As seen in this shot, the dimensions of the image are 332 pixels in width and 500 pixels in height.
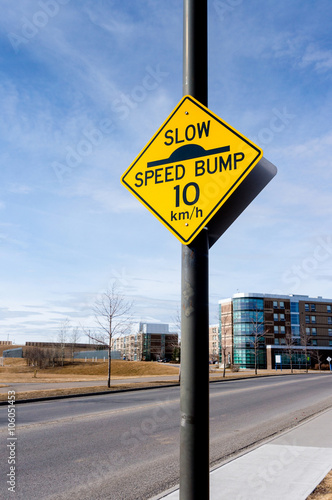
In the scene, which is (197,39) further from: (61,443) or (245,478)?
(61,443)

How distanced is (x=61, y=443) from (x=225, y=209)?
26.2ft

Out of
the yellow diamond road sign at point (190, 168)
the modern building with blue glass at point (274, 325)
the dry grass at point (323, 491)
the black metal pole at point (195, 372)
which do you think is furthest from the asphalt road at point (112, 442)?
the modern building with blue glass at point (274, 325)

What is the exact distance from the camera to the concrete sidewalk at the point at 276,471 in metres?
5.43

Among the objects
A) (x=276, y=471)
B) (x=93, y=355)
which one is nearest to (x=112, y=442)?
(x=276, y=471)

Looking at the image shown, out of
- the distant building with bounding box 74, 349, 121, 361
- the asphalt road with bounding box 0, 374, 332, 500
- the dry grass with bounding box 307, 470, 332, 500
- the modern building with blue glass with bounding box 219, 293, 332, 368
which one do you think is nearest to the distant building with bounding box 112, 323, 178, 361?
the distant building with bounding box 74, 349, 121, 361

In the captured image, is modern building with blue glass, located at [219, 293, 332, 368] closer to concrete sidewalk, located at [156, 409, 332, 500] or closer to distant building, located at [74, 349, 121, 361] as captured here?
distant building, located at [74, 349, 121, 361]

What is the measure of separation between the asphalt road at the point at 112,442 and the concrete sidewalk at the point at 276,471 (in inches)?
Result: 27.5

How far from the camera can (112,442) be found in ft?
29.4

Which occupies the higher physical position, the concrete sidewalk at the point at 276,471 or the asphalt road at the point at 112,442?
the concrete sidewalk at the point at 276,471

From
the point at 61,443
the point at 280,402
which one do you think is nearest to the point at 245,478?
the point at 61,443

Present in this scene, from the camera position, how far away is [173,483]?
6.40 m

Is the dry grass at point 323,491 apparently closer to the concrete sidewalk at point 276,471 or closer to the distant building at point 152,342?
the concrete sidewalk at point 276,471

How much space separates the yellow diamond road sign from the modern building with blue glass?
275 ft

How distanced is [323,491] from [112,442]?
187 inches
